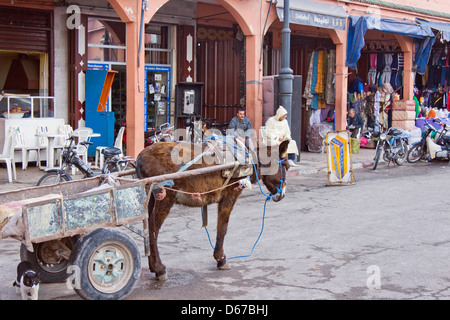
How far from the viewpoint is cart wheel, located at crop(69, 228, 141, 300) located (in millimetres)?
4953

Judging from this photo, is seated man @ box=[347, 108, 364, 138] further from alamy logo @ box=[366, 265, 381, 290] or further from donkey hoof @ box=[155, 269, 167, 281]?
donkey hoof @ box=[155, 269, 167, 281]

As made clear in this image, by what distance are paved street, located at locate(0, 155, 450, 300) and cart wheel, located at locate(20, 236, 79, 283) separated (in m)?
0.11

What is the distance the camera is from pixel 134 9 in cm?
1272

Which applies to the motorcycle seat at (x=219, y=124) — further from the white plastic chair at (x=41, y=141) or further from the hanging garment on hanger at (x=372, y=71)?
the hanging garment on hanger at (x=372, y=71)

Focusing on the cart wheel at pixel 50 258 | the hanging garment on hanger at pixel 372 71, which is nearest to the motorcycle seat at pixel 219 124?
the hanging garment on hanger at pixel 372 71

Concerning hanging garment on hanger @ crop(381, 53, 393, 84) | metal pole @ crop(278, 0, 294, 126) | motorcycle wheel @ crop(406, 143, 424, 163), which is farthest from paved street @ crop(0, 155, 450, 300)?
hanging garment on hanger @ crop(381, 53, 393, 84)

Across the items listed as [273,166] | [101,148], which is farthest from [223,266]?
[101,148]

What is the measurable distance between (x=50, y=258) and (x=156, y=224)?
1.08 m

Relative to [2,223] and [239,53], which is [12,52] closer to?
[239,53]

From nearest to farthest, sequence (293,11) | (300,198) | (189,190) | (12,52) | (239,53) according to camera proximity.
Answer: (189,190) < (300,198) < (12,52) < (293,11) < (239,53)

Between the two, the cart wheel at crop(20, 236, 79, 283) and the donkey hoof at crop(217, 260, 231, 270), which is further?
the donkey hoof at crop(217, 260, 231, 270)
